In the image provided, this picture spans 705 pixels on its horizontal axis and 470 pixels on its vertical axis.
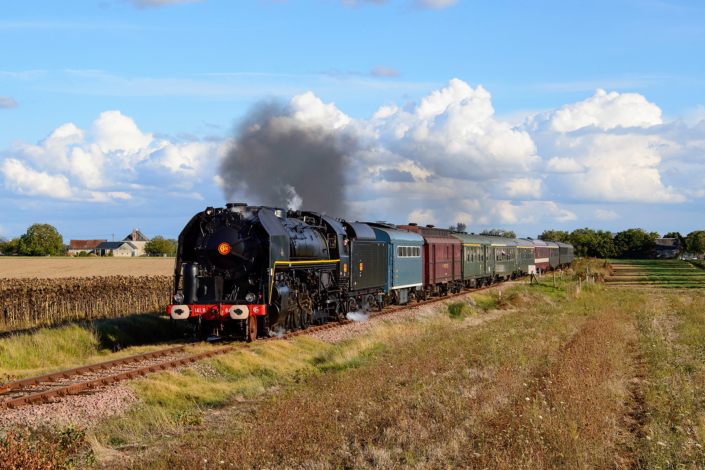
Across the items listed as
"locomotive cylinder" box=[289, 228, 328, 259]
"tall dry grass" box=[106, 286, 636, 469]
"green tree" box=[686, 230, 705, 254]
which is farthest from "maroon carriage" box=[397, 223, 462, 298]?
"green tree" box=[686, 230, 705, 254]

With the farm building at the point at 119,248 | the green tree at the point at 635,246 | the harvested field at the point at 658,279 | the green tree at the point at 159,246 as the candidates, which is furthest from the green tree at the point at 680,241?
the farm building at the point at 119,248

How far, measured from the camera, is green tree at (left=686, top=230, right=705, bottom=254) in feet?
432

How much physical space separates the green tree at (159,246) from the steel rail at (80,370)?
126 metres

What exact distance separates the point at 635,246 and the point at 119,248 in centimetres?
12706

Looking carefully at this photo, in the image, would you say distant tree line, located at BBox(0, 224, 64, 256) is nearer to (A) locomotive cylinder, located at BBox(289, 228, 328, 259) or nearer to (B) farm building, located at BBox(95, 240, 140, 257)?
(B) farm building, located at BBox(95, 240, 140, 257)

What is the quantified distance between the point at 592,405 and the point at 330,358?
21.8 ft

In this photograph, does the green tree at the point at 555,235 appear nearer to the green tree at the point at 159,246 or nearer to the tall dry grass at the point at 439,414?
the green tree at the point at 159,246

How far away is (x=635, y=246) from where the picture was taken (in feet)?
422

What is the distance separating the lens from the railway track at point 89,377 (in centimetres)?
970

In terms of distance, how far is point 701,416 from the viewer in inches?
331

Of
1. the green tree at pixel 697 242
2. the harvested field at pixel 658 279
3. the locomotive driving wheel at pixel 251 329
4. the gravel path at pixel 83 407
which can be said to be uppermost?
the green tree at pixel 697 242

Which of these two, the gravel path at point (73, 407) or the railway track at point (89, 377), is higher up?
the railway track at point (89, 377)

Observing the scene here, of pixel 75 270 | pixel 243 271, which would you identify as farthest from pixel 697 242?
pixel 243 271

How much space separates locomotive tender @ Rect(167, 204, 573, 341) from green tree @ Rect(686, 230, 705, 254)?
13108cm
